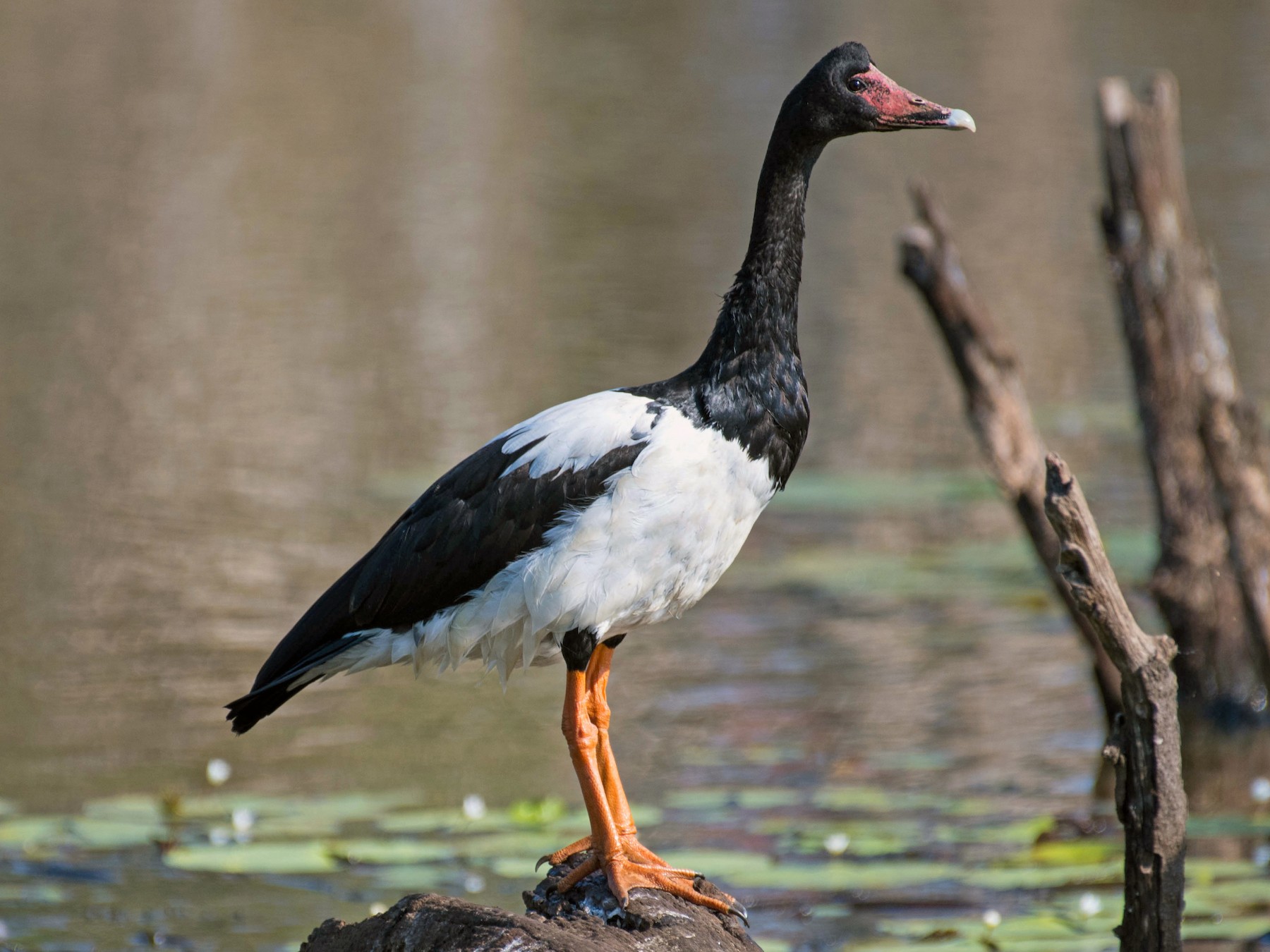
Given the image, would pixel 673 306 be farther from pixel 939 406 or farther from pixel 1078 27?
pixel 1078 27

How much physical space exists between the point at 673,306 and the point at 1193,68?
13528mm

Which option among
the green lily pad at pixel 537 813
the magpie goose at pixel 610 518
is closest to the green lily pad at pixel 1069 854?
the green lily pad at pixel 537 813

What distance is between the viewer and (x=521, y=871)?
6566 mm

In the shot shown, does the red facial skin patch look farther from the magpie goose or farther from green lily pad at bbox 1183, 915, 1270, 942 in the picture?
green lily pad at bbox 1183, 915, 1270, 942

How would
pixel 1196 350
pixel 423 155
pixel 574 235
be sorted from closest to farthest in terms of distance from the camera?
1. pixel 1196 350
2. pixel 574 235
3. pixel 423 155

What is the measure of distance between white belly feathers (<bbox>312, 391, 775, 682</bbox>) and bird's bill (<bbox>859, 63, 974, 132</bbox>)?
0.98 m

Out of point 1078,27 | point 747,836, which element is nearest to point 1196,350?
point 747,836

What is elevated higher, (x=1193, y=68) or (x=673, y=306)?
(x=1193, y=68)

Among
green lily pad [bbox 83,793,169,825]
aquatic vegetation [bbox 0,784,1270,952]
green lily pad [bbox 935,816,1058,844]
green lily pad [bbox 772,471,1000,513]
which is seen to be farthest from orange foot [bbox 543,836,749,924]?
green lily pad [bbox 772,471,1000,513]

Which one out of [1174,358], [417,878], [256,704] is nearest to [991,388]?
[1174,358]

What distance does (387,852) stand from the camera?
6625 millimetres

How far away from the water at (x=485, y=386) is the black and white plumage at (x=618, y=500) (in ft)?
6.20

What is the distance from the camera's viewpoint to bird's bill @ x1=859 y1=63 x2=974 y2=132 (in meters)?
4.76

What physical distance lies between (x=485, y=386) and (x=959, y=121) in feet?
29.7
